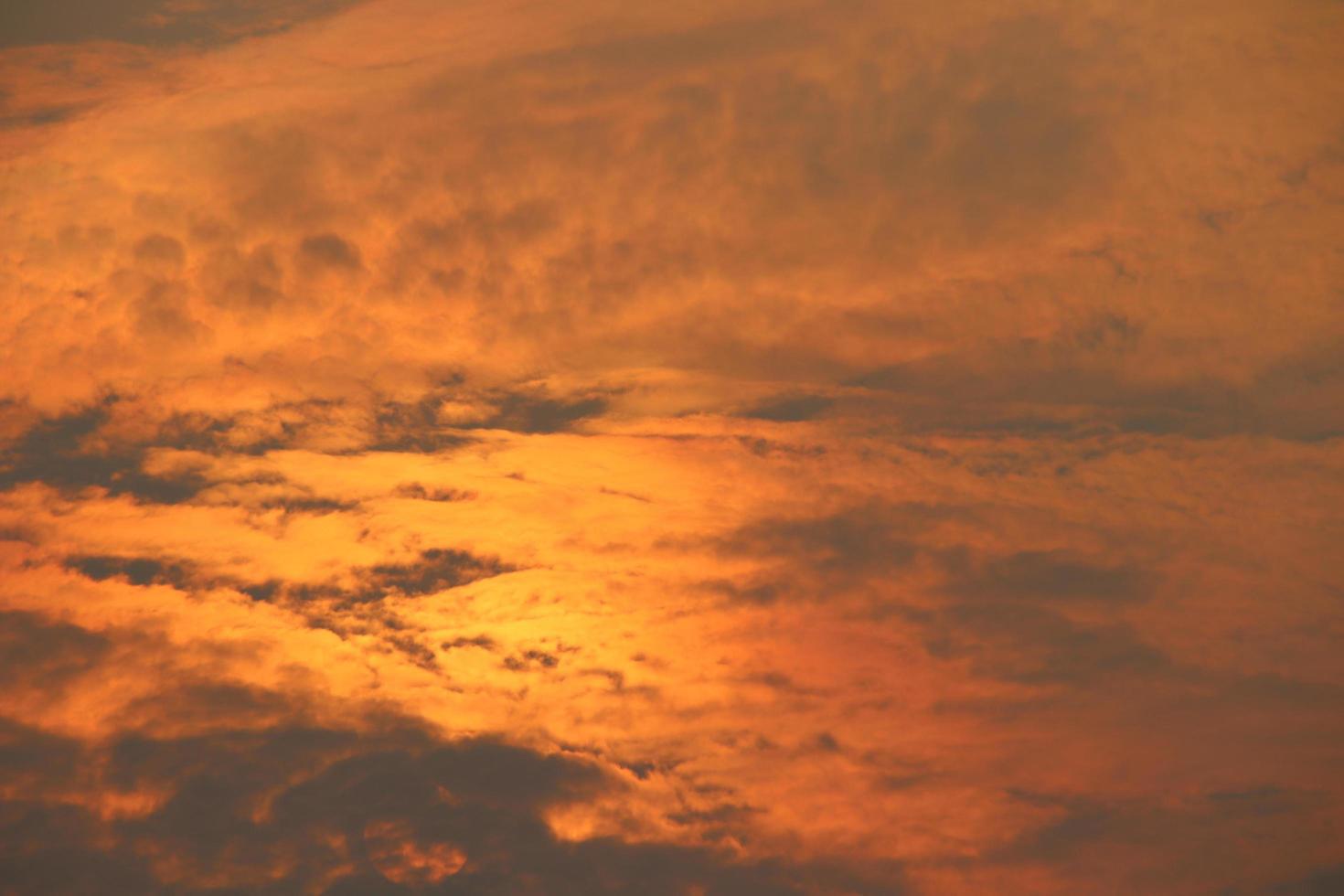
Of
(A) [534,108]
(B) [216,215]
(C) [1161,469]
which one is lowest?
(C) [1161,469]

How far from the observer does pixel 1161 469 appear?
500 cm

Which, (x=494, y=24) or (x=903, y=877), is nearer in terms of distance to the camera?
(x=903, y=877)

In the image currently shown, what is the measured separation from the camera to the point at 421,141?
507cm

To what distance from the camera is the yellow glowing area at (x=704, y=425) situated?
15.6 feet

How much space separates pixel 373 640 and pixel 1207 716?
343cm

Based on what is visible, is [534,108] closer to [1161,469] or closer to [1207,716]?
[1161,469]

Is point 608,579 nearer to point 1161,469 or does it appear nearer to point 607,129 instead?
point 607,129

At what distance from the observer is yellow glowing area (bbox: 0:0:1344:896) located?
4.76m

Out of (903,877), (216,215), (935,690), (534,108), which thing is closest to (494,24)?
(534,108)

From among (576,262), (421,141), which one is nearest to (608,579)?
(576,262)

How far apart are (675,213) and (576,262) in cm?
48

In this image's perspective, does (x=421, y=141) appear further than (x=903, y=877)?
Yes

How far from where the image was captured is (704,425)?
5.06m

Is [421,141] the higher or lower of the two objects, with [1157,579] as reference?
higher
